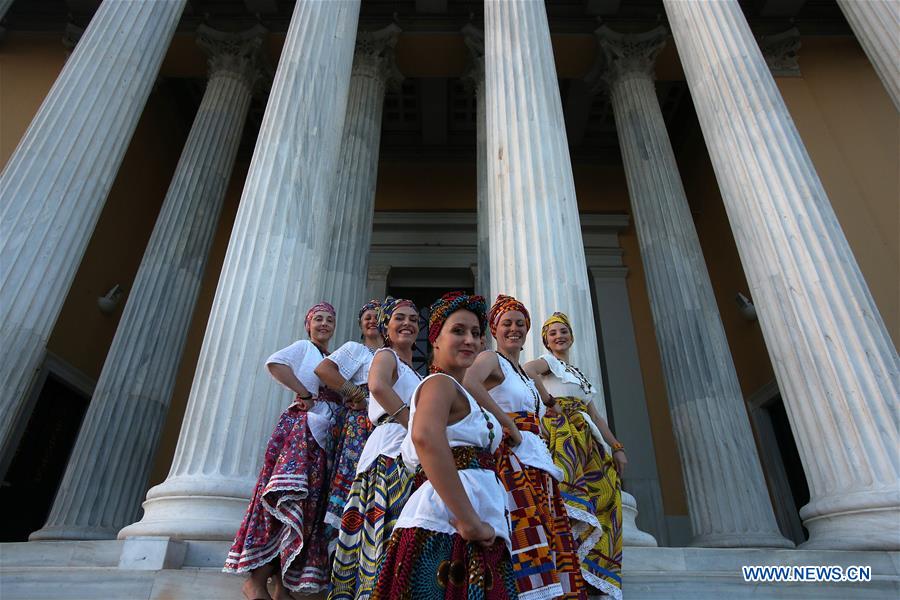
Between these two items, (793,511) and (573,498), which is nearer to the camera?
(573,498)

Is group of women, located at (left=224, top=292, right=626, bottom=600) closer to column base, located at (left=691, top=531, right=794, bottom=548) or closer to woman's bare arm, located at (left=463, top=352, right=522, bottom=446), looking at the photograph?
woman's bare arm, located at (left=463, top=352, right=522, bottom=446)

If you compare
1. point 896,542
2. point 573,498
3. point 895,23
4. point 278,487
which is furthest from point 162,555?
point 895,23

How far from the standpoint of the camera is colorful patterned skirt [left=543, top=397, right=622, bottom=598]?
10.9ft

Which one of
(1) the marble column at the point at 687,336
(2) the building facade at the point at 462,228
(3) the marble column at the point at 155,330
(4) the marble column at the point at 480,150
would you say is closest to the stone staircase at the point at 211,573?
(2) the building facade at the point at 462,228

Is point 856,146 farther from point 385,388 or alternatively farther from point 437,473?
point 437,473

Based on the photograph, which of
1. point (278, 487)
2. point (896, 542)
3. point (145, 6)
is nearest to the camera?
point (278, 487)

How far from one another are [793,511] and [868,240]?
5.77 metres

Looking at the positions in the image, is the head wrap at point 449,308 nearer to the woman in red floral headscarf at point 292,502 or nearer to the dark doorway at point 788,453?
the woman in red floral headscarf at point 292,502

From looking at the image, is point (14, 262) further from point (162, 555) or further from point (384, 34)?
point (384, 34)

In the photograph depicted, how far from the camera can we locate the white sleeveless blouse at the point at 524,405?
2.63 metres

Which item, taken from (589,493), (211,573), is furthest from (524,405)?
(211,573)

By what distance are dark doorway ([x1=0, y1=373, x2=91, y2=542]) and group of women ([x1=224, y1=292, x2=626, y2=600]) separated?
10415mm

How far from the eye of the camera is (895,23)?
24.8 ft

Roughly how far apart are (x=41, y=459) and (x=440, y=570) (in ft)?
42.4
